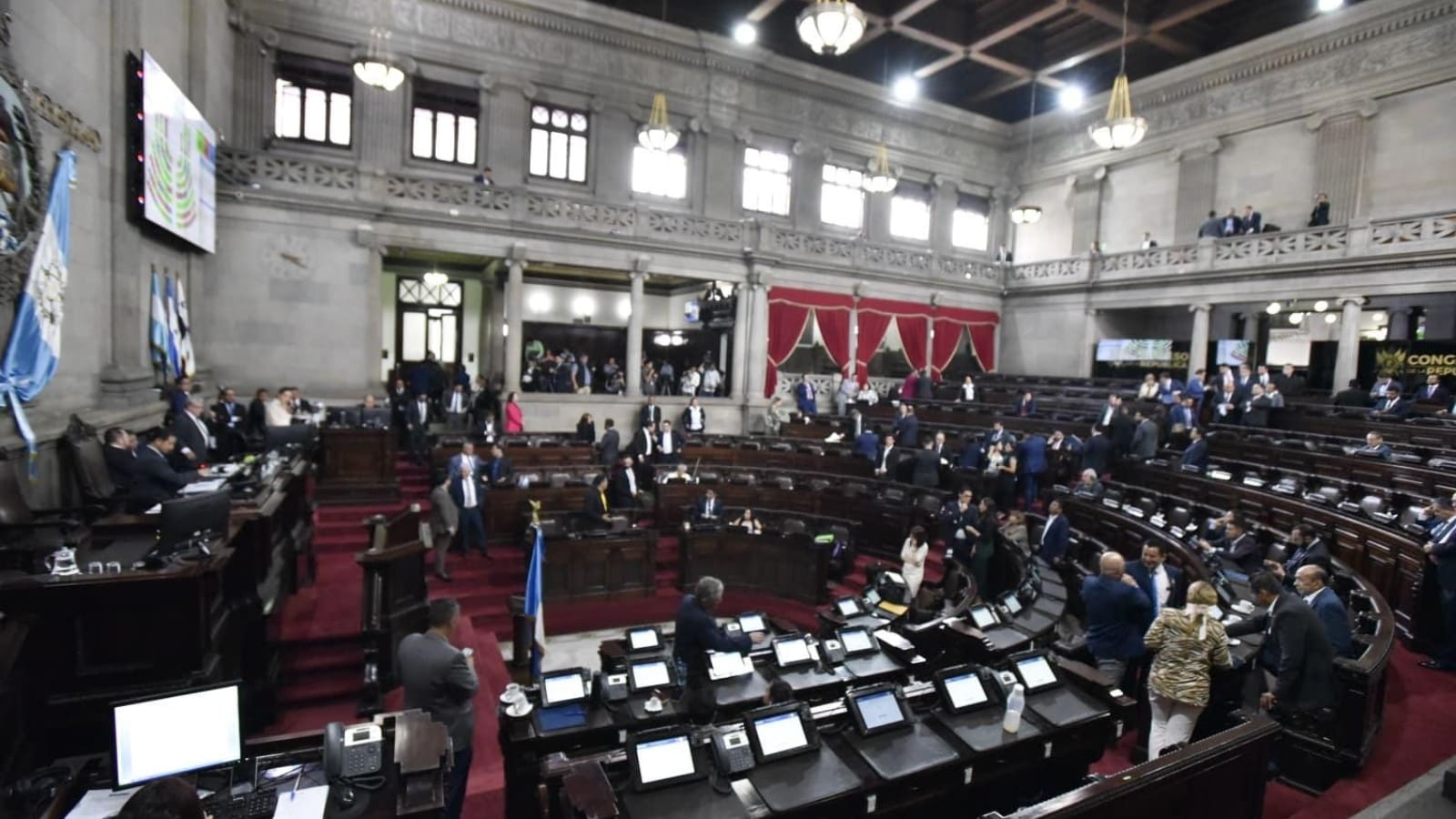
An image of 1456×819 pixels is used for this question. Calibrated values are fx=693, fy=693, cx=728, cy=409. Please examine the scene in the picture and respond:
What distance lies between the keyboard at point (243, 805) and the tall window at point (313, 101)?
616 inches

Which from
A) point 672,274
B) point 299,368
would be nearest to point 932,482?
point 672,274

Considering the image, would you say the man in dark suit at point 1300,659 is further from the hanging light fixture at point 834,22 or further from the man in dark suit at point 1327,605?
the hanging light fixture at point 834,22

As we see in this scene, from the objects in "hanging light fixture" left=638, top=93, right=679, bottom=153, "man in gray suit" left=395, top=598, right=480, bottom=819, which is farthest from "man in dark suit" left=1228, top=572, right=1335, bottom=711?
"hanging light fixture" left=638, top=93, right=679, bottom=153

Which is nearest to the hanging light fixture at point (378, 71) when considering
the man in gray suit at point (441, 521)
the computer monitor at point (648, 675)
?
the man in gray suit at point (441, 521)

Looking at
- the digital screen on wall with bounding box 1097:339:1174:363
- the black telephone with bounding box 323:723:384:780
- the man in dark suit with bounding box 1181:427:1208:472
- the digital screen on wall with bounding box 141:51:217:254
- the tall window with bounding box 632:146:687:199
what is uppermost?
the tall window with bounding box 632:146:687:199

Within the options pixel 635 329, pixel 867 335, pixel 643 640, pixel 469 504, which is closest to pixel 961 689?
pixel 643 640

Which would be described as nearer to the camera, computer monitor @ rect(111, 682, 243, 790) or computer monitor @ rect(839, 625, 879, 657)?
computer monitor @ rect(111, 682, 243, 790)

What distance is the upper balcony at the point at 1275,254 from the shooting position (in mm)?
13898

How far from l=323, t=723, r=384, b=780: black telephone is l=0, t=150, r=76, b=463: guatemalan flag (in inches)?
195

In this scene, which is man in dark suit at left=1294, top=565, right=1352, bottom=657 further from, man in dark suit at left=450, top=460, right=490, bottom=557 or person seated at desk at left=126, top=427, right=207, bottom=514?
man in dark suit at left=450, top=460, right=490, bottom=557

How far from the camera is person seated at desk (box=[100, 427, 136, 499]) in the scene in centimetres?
596

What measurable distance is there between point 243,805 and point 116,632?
2039mm

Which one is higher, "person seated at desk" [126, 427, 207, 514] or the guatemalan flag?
the guatemalan flag

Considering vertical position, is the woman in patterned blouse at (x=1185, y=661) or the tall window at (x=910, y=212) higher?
the tall window at (x=910, y=212)
